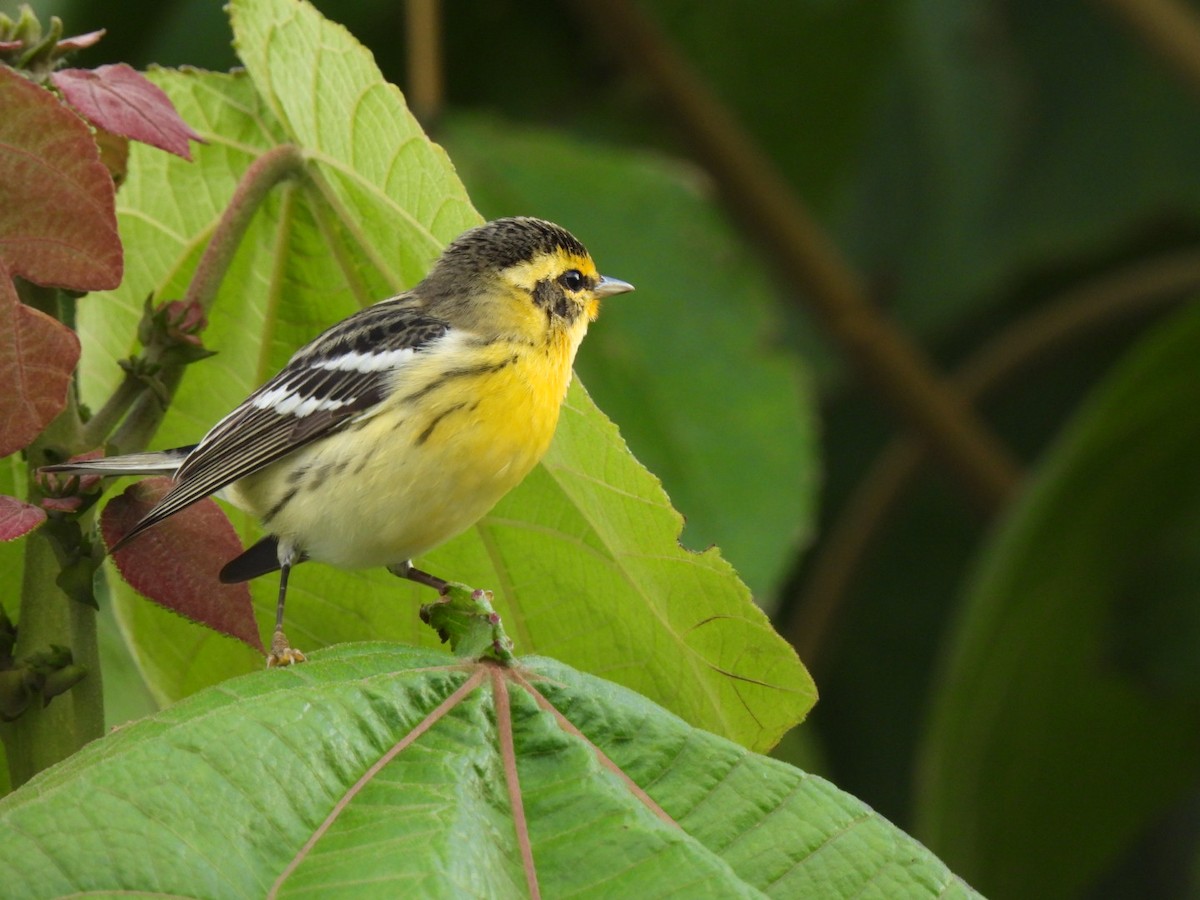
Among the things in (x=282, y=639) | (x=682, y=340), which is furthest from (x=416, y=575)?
(x=682, y=340)

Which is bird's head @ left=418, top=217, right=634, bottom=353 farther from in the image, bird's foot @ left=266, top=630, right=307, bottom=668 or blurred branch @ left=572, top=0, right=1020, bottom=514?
blurred branch @ left=572, top=0, right=1020, bottom=514

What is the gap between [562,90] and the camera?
4.54m

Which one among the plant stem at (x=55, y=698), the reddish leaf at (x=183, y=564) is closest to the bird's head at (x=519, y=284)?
the reddish leaf at (x=183, y=564)

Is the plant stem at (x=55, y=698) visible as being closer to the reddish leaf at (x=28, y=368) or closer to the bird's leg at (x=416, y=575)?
the reddish leaf at (x=28, y=368)

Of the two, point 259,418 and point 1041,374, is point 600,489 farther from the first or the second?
point 1041,374

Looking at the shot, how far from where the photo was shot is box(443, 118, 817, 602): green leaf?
3.49 metres

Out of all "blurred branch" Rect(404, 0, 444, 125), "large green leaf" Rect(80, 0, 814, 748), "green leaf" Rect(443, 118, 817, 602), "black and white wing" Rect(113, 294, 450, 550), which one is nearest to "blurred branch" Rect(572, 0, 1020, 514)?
"green leaf" Rect(443, 118, 817, 602)

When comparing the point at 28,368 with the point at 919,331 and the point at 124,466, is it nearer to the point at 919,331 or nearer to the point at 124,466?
the point at 124,466

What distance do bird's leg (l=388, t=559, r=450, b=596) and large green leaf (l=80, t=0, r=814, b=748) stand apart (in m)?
0.03

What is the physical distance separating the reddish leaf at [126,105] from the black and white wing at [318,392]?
1.18ft

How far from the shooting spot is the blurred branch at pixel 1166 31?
3555 millimetres

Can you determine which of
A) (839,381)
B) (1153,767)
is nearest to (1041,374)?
(839,381)

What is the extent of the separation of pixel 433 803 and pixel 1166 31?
2881mm

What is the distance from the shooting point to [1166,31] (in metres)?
3.56
